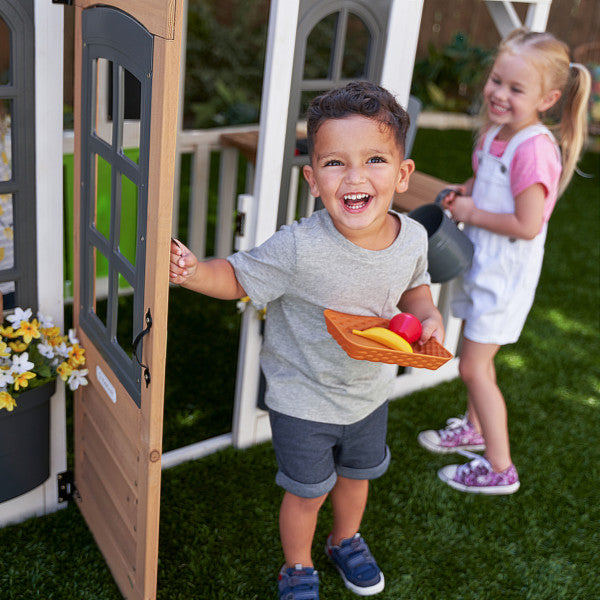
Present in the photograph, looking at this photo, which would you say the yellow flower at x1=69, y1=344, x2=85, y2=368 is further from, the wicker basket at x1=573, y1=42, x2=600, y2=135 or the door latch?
the wicker basket at x1=573, y1=42, x2=600, y2=135

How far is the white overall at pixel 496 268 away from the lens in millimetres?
2457

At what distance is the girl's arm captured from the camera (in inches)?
91.5

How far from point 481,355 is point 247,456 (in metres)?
0.93

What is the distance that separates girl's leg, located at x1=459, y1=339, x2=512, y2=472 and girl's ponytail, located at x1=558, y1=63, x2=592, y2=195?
2.01 feet

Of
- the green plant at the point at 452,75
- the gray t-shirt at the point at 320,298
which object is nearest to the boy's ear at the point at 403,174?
the gray t-shirt at the point at 320,298

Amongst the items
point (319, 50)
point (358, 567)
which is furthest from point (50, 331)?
point (319, 50)

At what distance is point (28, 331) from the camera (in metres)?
1.94

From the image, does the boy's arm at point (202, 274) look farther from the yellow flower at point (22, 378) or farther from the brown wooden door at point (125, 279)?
the yellow flower at point (22, 378)

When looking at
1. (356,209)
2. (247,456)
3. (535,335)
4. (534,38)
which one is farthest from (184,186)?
(356,209)

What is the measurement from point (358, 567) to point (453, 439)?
2.97 feet

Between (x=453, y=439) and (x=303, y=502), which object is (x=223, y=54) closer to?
(x=453, y=439)

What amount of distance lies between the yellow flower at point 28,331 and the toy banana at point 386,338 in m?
0.84

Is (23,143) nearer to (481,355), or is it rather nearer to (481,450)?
(481,355)

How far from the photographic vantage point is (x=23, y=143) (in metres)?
1.89
